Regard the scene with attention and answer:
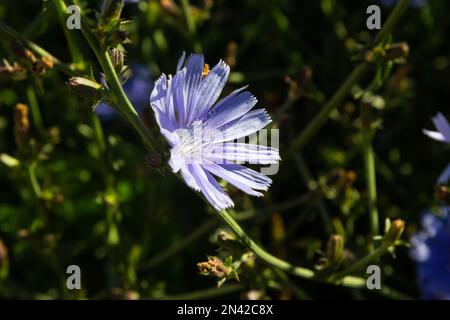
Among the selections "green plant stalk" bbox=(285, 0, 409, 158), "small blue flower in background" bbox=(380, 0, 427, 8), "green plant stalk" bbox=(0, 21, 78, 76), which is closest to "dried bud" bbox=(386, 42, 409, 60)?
"green plant stalk" bbox=(285, 0, 409, 158)

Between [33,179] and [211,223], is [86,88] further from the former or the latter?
[211,223]

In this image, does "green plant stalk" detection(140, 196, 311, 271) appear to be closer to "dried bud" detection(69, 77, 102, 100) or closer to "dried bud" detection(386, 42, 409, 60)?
"dried bud" detection(386, 42, 409, 60)

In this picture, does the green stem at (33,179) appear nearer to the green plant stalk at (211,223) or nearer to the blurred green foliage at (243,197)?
the blurred green foliage at (243,197)

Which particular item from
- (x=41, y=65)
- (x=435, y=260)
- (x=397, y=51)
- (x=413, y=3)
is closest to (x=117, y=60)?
(x=41, y=65)

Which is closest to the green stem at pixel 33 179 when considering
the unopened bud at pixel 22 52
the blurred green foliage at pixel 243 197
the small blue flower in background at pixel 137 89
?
the blurred green foliage at pixel 243 197

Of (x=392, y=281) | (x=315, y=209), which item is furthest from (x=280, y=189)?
(x=392, y=281)

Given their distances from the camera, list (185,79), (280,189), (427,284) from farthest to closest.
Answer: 1. (280,189)
2. (427,284)
3. (185,79)

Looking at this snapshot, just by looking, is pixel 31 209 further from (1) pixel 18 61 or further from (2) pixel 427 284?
(2) pixel 427 284
